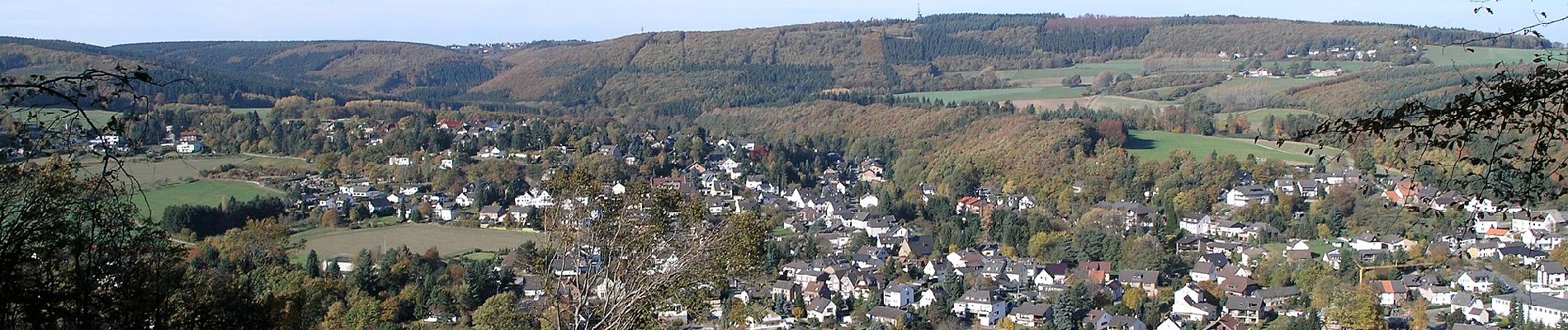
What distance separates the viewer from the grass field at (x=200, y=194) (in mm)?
22466

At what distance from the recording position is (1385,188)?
78.1ft

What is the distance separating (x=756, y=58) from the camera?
194ft

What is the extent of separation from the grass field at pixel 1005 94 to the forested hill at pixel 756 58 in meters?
1.58

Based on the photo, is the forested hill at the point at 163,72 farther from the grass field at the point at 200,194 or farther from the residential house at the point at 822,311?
the residential house at the point at 822,311

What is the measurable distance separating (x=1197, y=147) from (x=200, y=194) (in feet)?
68.4

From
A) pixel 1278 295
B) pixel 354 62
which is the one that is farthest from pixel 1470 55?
pixel 354 62

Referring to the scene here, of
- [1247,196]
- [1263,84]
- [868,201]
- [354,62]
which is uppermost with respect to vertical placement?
[354,62]

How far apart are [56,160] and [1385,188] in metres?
22.9

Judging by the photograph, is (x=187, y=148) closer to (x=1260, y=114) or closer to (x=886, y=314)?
(x=886, y=314)

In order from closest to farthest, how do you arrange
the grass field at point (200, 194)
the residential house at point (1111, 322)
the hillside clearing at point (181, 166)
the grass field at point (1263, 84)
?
the residential house at point (1111, 322)
the grass field at point (200, 194)
the hillside clearing at point (181, 166)
the grass field at point (1263, 84)

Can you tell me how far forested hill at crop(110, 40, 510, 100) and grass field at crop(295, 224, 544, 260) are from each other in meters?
39.6

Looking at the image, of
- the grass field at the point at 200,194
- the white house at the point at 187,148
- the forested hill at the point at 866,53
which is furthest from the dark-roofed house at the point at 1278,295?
the forested hill at the point at 866,53

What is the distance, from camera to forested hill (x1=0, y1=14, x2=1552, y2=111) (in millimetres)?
50281

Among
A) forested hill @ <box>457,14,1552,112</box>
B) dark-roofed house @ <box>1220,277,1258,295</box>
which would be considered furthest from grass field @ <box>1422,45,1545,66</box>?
dark-roofed house @ <box>1220,277,1258,295</box>
